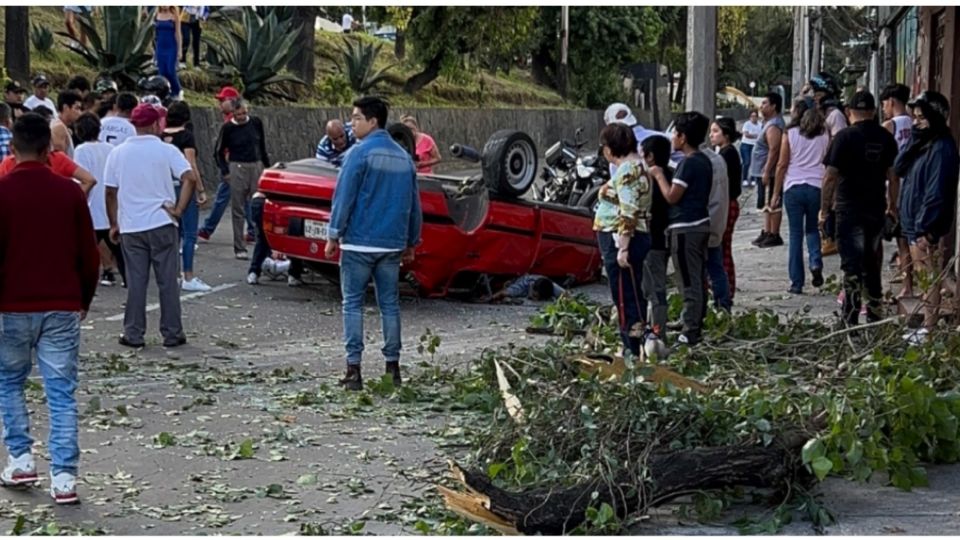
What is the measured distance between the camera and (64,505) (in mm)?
6230

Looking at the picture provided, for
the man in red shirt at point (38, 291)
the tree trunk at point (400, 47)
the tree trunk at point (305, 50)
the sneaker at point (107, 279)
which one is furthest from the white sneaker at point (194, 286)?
the tree trunk at point (400, 47)

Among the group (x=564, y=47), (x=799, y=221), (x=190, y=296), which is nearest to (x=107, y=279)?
(x=190, y=296)

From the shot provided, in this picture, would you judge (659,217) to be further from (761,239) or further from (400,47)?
(400,47)

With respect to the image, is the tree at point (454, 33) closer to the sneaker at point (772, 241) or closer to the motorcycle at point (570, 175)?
the motorcycle at point (570, 175)

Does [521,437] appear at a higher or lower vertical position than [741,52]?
lower

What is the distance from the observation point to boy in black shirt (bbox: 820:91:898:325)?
10.5 metres

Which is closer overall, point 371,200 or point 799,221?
point 371,200

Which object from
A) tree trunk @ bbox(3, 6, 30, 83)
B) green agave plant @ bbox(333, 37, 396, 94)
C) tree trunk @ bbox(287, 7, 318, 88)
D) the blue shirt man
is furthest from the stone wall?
the blue shirt man

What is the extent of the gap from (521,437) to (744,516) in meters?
1.10

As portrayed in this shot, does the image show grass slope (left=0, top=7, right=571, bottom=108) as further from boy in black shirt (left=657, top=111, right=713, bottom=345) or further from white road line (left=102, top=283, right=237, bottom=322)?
boy in black shirt (left=657, top=111, right=713, bottom=345)

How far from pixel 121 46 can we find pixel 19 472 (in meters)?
15.2

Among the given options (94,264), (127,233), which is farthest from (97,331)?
(94,264)

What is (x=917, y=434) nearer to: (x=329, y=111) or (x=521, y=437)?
(x=521, y=437)

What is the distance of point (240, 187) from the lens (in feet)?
49.7
